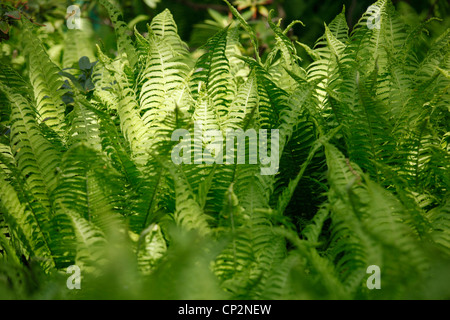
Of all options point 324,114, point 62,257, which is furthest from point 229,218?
point 324,114

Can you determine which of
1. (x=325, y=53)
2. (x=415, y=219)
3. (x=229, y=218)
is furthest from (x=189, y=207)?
(x=325, y=53)

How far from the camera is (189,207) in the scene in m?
0.75

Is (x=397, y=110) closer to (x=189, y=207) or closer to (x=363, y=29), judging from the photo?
(x=363, y=29)

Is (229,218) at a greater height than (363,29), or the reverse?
(363,29)

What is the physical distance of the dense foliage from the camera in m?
0.64

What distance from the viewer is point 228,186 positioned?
0.86 metres

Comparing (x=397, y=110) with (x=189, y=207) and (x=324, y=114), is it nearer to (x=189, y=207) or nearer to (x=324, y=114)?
(x=324, y=114)

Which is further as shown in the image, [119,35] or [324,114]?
[119,35]

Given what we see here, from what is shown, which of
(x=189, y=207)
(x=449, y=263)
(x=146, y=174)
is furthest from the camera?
(x=146, y=174)

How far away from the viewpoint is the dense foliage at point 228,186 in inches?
25.3

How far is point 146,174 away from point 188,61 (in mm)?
524

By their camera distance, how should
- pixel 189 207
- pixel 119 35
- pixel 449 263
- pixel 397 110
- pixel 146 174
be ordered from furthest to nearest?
pixel 119 35, pixel 397 110, pixel 146 174, pixel 189 207, pixel 449 263

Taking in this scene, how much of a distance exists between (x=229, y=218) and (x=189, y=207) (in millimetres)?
82

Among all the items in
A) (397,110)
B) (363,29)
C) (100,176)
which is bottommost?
(100,176)
